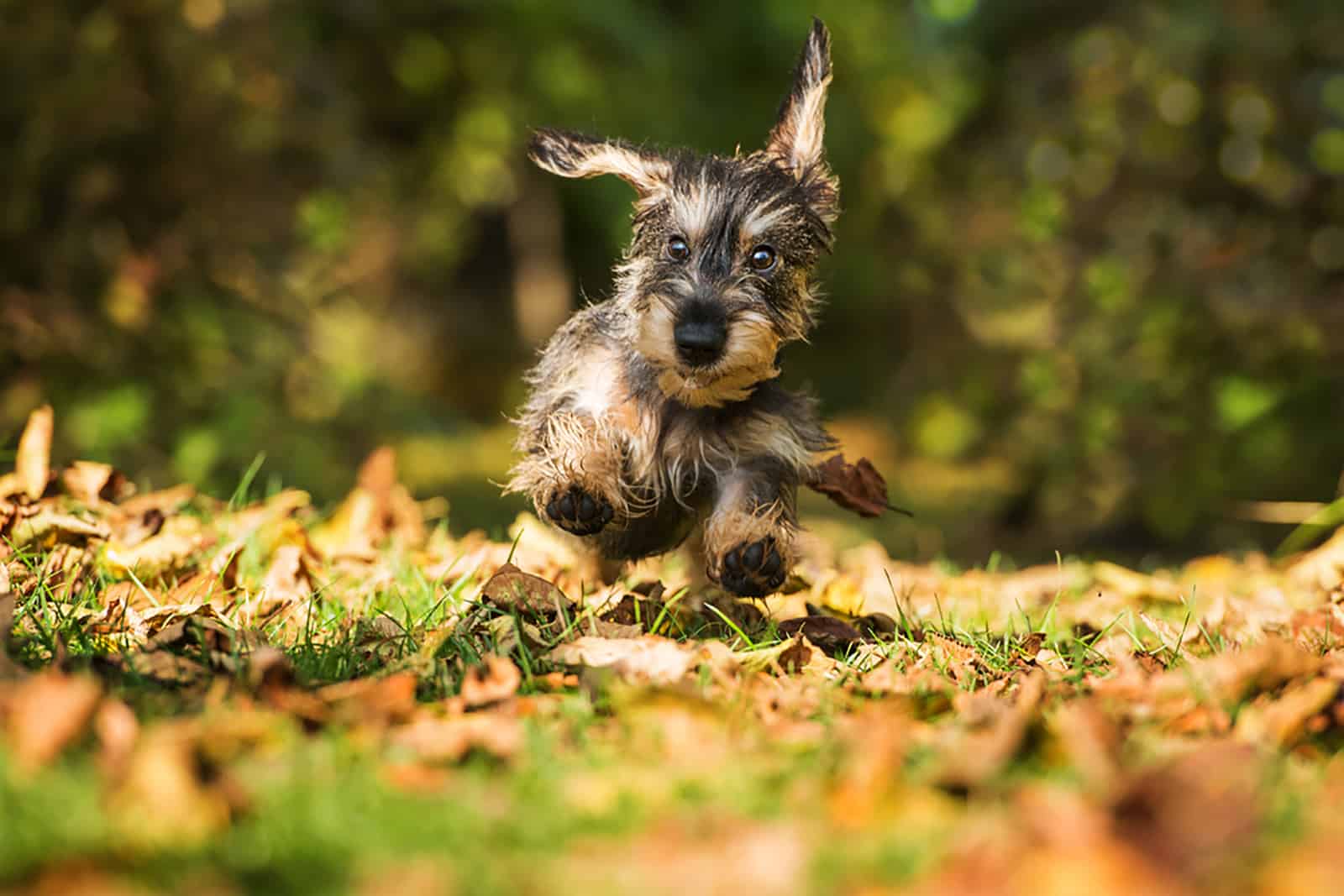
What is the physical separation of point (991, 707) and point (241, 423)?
5445 millimetres

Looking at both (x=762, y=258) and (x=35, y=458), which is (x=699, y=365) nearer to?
(x=762, y=258)

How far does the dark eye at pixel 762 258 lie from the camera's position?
402 centimetres

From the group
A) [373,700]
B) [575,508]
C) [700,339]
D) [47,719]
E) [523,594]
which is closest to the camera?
[47,719]

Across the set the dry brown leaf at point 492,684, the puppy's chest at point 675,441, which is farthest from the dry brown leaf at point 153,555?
the dry brown leaf at point 492,684

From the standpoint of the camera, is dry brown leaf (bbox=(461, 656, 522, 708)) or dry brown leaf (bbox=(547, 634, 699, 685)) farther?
dry brown leaf (bbox=(547, 634, 699, 685))

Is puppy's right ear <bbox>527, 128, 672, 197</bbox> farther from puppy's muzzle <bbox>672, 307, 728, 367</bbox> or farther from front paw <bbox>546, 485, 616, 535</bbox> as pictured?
front paw <bbox>546, 485, 616, 535</bbox>

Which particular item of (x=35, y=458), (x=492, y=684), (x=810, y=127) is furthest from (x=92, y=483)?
(x=810, y=127)

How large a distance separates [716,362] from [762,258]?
0.46 meters

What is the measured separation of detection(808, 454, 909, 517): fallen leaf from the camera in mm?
4312

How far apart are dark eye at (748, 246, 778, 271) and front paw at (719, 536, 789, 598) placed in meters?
0.83

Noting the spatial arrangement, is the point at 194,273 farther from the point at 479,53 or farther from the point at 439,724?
the point at 439,724

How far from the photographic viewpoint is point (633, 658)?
302 centimetres

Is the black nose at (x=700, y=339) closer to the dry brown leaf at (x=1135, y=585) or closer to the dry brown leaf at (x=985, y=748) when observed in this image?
the dry brown leaf at (x=985, y=748)

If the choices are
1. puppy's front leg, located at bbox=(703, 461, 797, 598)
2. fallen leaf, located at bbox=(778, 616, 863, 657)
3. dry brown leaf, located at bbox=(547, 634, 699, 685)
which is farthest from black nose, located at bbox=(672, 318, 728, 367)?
dry brown leaf, located at bbox=(547, 634, 699, 685)
